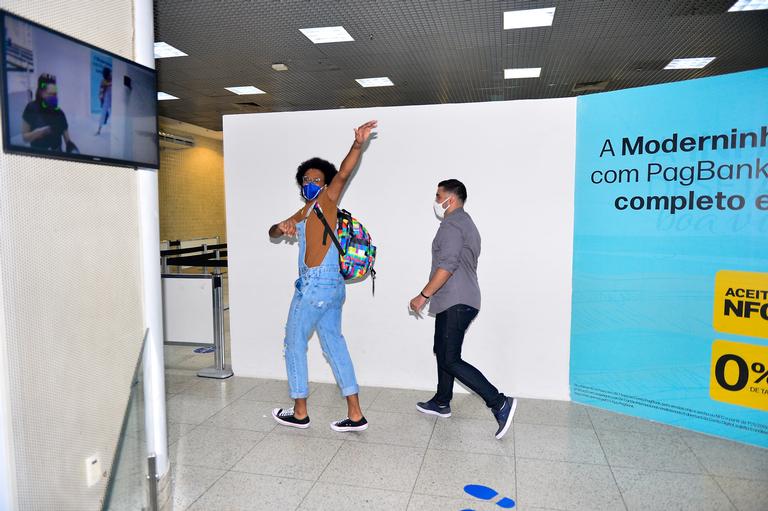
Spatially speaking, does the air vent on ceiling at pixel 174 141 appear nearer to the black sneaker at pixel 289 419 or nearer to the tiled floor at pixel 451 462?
the tiled floor at pixel 451 462

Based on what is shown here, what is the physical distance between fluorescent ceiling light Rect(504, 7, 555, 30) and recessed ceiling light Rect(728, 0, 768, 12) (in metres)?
1.76

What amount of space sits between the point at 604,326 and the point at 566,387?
53 centimetres

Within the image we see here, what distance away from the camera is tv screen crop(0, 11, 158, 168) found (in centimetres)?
160

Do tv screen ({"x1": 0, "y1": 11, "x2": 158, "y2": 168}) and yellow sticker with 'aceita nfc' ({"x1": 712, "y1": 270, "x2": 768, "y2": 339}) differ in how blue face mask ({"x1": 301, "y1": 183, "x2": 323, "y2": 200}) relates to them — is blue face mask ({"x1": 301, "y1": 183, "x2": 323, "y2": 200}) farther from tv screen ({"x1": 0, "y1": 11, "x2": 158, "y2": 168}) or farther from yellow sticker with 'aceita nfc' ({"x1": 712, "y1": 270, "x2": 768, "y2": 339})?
yellow sticker with 'aceita nfc' ({"x1": 712, "y1": 270, "x2": 768, "y2": 339})

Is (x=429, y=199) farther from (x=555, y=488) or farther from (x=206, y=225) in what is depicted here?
(x=206, y=225)

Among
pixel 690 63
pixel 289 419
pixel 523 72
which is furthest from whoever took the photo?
pixel 523 72

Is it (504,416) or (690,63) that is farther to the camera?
(690,63)

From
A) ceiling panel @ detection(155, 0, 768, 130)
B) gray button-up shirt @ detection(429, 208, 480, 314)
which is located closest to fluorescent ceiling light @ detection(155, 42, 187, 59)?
ceiling panel @ detection(155, 0, 768, 130)

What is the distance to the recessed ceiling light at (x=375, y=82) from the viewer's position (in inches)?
317

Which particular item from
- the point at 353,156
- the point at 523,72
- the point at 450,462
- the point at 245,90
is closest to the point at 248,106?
the point at 245,90

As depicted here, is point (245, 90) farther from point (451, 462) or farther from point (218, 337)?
point (451, 462)

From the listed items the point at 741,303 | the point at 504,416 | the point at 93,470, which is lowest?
the point at 504,416

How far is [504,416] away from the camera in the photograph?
10.1 ft

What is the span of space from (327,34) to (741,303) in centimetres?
501
